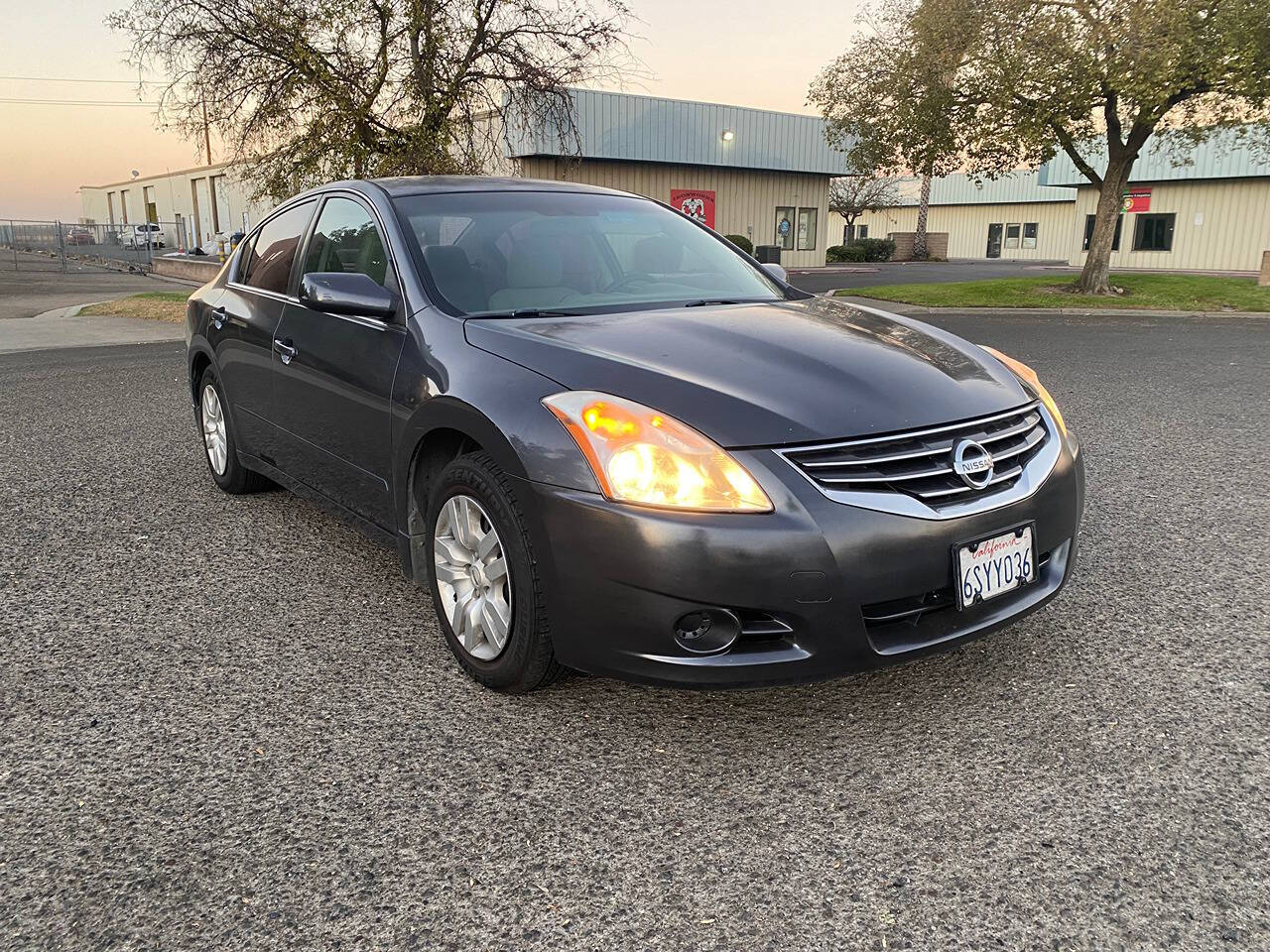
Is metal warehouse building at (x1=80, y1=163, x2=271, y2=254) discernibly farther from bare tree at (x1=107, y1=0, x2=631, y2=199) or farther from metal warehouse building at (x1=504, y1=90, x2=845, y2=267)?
bare tree at (x1=107, y1=0, x2=631, y2=199)

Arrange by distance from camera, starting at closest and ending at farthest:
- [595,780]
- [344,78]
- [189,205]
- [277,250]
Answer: [595,780] < [277,250] < [344,78] < [189,205]

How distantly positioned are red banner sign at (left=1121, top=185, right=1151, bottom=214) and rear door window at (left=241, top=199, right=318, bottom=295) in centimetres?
4136

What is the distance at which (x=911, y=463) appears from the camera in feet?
8.39

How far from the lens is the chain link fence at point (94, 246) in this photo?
35.8 metres

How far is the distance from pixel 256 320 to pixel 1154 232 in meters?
42.9

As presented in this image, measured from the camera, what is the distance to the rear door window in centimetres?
437

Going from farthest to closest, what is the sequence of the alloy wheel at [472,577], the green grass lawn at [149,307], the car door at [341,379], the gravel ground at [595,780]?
the green grass lawn at [149,307], the car door at [341,379], the alloy wheel at [472,577], the gravel ground at [595,780]

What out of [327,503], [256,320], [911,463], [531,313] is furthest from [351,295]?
[911,463]

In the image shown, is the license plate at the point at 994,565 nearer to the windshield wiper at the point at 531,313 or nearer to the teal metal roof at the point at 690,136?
the windshield wiper at the point at 531,313

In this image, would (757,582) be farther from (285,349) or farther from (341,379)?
(285,349)

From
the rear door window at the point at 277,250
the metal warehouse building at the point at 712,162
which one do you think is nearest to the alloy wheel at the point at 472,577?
the rear door window at the point at 277,250

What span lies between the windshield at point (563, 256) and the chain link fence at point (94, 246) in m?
33.6

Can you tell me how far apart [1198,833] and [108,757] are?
279cm

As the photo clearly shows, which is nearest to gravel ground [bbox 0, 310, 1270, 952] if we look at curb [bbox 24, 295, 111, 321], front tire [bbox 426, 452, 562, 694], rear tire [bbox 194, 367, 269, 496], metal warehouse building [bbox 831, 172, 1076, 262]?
front tire [bbox 426, 452, 562, 694]
